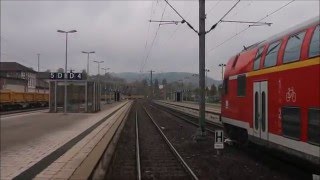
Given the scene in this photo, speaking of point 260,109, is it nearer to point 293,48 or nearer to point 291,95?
point 291,95

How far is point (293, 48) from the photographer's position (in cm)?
1139

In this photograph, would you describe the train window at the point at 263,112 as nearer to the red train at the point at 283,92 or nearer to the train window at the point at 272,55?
the red train at the point at 283,92

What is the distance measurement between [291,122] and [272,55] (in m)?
2.37

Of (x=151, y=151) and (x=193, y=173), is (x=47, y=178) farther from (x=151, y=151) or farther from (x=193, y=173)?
(x=151, y=151)

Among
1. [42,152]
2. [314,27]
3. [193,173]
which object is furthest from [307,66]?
[42,152]

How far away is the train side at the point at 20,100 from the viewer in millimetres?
52344

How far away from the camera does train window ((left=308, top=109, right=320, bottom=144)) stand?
9.75 metres

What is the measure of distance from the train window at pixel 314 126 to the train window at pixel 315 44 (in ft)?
3.73

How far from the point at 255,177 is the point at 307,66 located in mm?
3208

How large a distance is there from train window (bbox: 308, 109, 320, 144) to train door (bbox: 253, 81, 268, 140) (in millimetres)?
2914

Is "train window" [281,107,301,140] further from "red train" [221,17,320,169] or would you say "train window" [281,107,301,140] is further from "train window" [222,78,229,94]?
"train window" [222,78,229,94]

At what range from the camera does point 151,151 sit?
18953 mm

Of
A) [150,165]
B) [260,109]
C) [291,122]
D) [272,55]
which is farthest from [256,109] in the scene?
[150,165]

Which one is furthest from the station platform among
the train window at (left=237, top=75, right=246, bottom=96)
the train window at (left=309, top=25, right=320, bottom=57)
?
the train window at (left=309, top=25, right=320, bottom=57)
